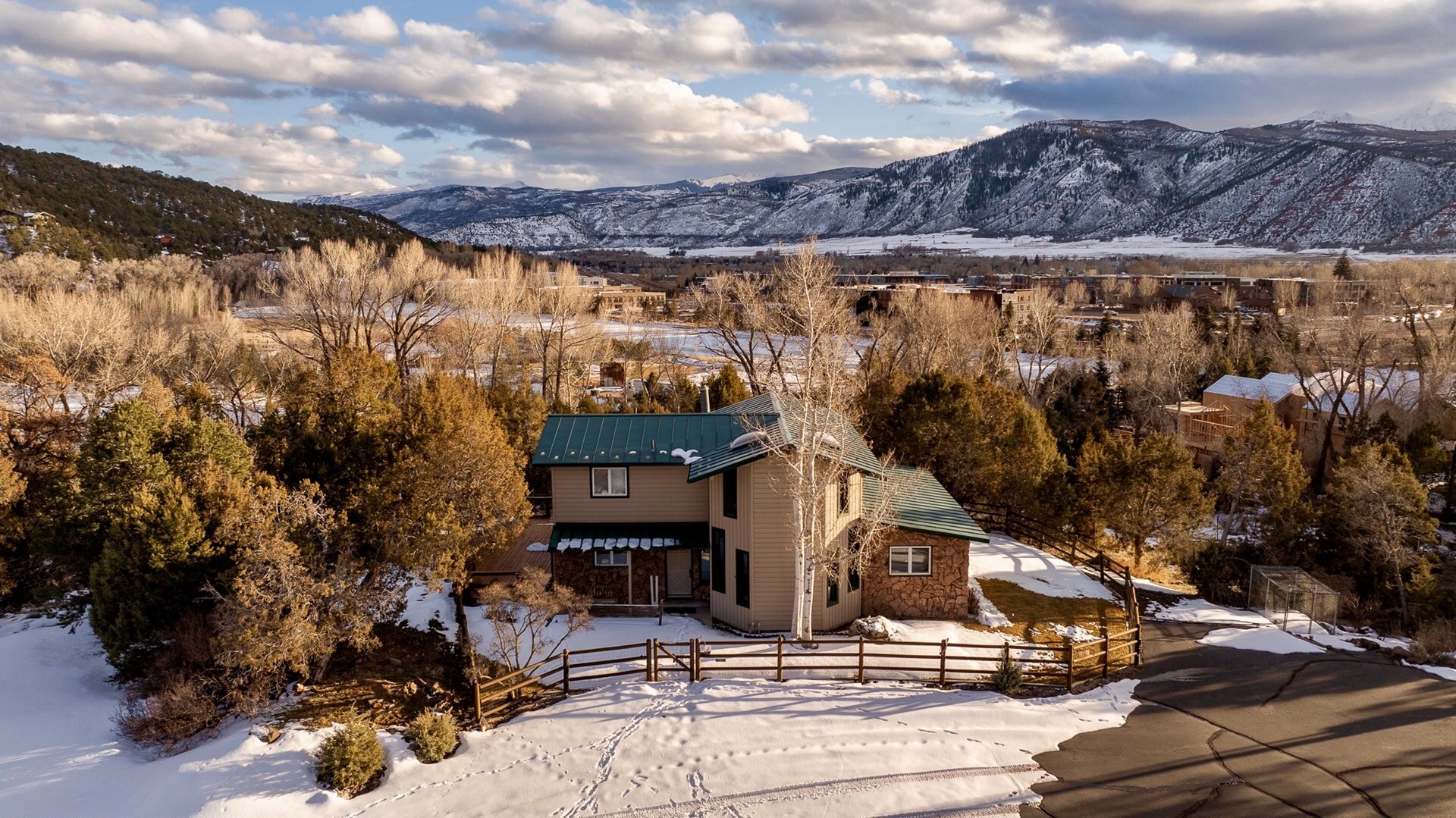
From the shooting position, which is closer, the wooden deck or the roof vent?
the roof vent

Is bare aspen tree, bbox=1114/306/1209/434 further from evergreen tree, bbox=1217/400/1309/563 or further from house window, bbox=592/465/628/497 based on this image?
house window, bbox=592/465/628/497

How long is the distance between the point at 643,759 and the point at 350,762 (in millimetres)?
5199

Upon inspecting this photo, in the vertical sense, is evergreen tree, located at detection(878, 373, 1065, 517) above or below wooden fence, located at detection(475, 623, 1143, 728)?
above

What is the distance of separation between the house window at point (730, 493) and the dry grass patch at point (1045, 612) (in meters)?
7.78

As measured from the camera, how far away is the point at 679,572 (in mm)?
22672

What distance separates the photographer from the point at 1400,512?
26.3 m

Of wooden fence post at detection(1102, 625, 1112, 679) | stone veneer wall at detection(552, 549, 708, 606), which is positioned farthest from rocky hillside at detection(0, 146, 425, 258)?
wooden fence post at detection(1102, 625, 1112, 679)

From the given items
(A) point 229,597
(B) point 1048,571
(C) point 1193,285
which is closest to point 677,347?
(B) point 1048,571

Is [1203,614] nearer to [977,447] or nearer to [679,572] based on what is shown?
[977,447]

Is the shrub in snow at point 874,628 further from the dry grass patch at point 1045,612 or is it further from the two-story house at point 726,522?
the dry grass patch at point 1045,612

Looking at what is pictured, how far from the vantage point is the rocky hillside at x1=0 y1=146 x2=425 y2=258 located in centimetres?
8012

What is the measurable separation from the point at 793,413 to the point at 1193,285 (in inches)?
4603

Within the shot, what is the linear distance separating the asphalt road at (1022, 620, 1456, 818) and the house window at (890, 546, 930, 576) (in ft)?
18.6

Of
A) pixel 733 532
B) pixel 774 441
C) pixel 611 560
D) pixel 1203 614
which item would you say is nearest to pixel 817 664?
pixel 733 532
